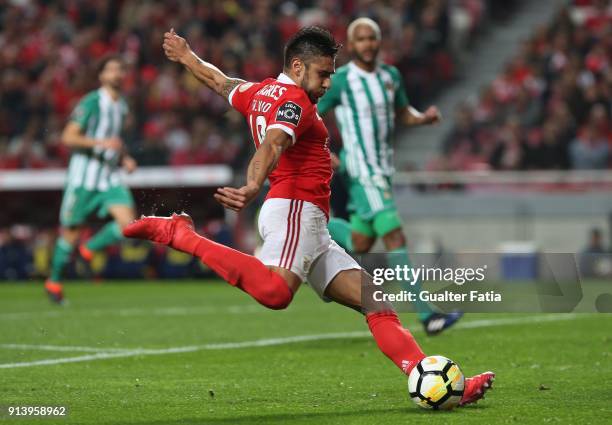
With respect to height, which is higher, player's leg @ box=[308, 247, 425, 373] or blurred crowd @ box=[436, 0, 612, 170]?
blurred crowd @ box=[436, 0, 612, 170]

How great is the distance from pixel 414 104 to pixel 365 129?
12126 mm

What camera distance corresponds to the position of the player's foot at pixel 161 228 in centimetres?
647

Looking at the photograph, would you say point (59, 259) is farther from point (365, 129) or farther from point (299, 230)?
point (299, 230)

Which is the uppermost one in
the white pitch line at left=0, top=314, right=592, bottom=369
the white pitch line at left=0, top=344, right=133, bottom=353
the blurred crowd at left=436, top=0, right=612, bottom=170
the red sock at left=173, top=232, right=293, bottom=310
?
the blurred crowd at left=436, top=0, right=612, bottom=170

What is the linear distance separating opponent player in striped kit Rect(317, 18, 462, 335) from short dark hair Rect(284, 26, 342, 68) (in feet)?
12.6

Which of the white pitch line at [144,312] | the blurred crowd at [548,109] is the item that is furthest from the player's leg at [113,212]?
the blurred crowd at [548,109]

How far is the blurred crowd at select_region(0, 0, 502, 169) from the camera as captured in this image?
2283cm

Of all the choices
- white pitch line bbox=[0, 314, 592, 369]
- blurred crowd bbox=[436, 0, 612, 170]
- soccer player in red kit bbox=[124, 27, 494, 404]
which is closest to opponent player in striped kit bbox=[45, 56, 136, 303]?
white pitch line bbox=[0, 314, 592, 369]

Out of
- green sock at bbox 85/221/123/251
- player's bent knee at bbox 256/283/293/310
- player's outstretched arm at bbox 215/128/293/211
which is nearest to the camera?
player's outstretched arm at bbox 215/128/293/211

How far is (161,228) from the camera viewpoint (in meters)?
6.48

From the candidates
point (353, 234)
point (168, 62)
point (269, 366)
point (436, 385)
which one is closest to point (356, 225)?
point (353, 234)

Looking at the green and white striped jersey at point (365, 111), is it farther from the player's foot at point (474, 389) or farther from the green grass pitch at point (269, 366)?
the player's foot at point (474, 389)

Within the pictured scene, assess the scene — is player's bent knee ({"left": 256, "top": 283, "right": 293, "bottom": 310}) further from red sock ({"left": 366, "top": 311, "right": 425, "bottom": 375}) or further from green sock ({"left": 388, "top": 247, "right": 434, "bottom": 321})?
green sock ({"left": 388, "top": 247, "right": 434, "bottom": 321})

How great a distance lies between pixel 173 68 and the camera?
81.2 ft
